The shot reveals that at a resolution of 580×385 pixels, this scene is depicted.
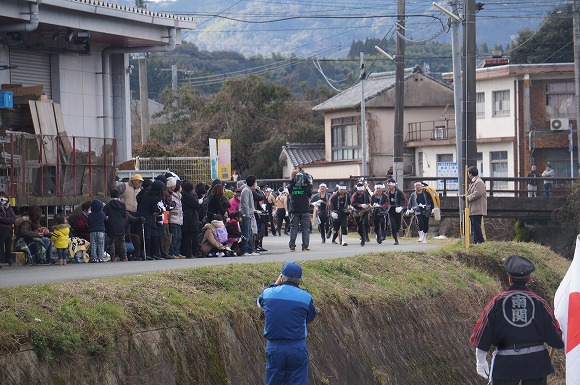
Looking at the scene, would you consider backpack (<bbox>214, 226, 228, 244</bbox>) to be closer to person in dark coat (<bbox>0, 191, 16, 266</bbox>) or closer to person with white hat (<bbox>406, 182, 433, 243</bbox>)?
person in dark coat (<bbox>0, 191, 16, 266</bbox>)

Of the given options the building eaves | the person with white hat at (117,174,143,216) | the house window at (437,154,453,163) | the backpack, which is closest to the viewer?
the person with white hat at (117,174,143,216)

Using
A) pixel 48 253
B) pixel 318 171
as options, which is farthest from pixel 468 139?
pixel 318 171

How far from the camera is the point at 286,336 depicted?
10.1 m

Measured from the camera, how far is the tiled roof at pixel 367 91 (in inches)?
2200

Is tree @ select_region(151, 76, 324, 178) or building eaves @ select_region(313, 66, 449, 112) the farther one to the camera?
tree @ select_region(151, 76, 324, 178)

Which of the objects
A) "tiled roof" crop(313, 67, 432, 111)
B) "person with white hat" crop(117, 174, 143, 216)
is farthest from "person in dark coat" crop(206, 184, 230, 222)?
"tiled roof" crop(313, 67, 432, 111)

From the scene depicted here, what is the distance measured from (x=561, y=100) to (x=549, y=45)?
12.1m

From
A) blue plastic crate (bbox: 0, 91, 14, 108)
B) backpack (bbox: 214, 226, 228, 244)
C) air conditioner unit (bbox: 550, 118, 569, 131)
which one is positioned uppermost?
air conditioner unit (bbox: 550, 118, 569, 131)

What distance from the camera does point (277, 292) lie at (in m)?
10.3

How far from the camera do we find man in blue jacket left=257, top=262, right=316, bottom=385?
10.1 metres


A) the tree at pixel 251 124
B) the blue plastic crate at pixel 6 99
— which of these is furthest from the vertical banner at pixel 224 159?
the tree at pixel 251 124

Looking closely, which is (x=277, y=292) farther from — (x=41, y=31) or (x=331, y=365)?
(x=41, y=31)

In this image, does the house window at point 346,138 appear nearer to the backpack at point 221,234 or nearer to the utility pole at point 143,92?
the utility pole at point 143,92

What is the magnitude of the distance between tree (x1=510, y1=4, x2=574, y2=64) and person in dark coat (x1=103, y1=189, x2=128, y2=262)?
45.9 meters
